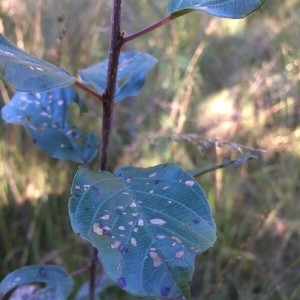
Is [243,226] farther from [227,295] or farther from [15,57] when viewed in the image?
[15,57]

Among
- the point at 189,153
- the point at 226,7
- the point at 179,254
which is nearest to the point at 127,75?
the point at 226,7

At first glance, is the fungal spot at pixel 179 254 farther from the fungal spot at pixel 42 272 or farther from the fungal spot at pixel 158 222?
the fungal spot at pixel 42 272

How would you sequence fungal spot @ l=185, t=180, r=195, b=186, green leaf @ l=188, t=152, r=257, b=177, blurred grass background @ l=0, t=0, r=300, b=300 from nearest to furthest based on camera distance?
fungal spot @ l=185, t=180, r=195, b=186 < green leaf @ l=188, t=152, r=257, b=177 < blurred grass background @ l=0, t=0, r=300, b=300

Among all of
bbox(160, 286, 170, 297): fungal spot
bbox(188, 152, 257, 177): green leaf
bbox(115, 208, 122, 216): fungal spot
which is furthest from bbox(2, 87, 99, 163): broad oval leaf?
bbox(160, 286, 170, 297): fungal spot

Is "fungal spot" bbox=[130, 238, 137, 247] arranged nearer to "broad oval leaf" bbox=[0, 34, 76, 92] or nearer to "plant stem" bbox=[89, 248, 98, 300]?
"broad oval leaf" bbox=[0, 34, 76, 92]

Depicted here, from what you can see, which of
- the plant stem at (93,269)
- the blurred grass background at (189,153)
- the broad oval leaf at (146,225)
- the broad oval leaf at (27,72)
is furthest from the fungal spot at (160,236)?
the blurred grass background at (189,153)

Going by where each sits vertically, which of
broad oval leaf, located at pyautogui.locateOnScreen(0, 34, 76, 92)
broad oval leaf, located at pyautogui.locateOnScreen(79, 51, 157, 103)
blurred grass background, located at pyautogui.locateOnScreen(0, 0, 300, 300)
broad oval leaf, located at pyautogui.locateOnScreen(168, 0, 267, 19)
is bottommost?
blurred grass background, located at pyautogui.locateOnScreen(0, 0, 300, 300)

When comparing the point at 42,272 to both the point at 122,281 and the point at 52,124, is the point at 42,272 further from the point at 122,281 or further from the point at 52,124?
the point at 122,281
